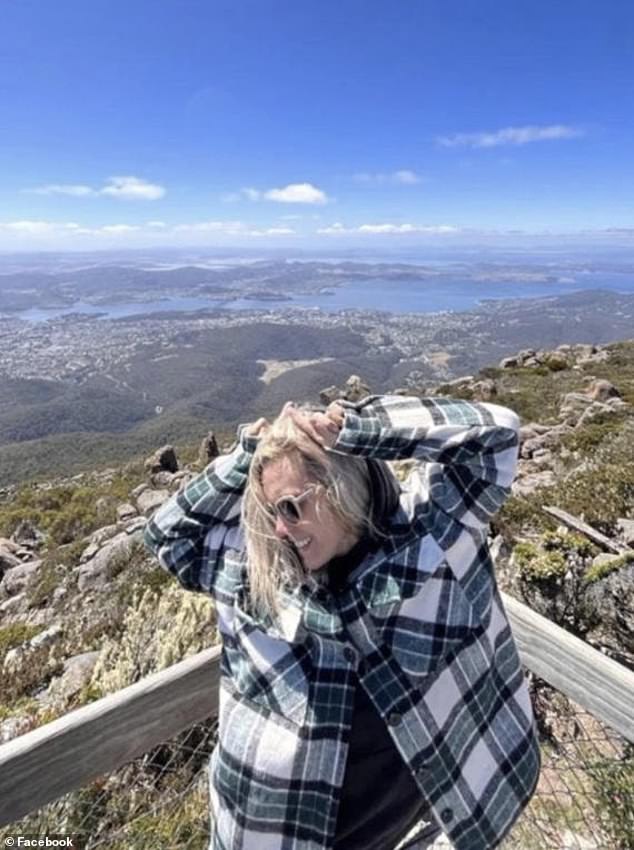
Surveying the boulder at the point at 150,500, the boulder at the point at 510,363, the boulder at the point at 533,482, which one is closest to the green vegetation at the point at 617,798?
the boulder at the point at 533,482

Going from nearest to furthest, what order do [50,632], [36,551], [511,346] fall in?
[50,632], [36,551], [511,346]

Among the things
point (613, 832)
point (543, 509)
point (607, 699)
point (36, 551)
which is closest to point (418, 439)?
point (607, 699)

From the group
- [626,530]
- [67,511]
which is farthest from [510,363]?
[626,530]

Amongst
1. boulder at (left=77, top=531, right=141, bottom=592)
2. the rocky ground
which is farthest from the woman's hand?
boulder at (left=77, top=531, right=141, bottom=592)

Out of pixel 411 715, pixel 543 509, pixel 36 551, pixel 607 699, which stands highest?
pixel 411 715

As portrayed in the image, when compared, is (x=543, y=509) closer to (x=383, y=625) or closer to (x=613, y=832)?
(x=613, y=832)

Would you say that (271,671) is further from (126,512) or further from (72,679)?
(126,512)

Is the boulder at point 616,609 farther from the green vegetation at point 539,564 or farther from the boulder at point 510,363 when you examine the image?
the boulder at point 510,363

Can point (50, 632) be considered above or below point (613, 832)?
below
